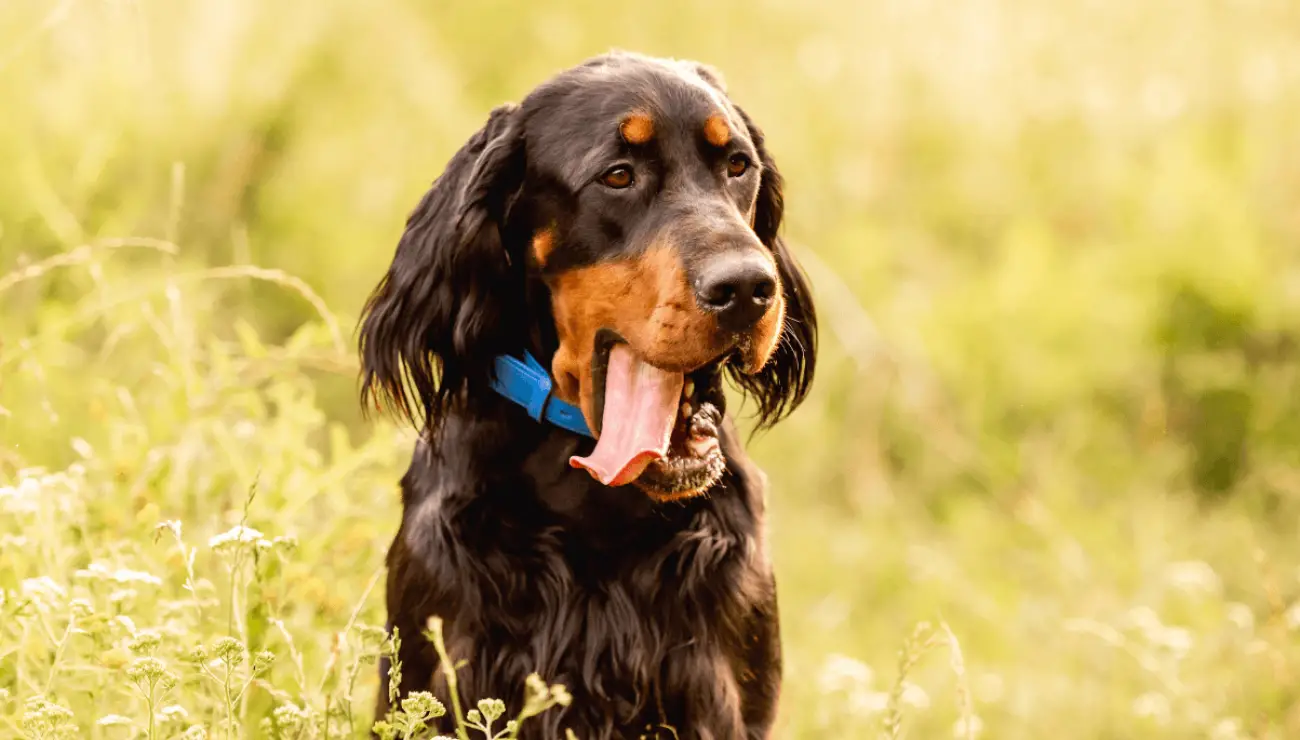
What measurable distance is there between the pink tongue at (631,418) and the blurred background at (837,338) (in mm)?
483

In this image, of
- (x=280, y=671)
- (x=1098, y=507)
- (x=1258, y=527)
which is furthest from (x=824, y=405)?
(x=280, y=671)

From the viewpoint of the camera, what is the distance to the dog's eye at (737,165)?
2570 millimetres

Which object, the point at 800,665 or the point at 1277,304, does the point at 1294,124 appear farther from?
the point at 800,665

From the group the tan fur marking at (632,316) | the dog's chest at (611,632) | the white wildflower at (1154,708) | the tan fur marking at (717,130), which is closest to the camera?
the tan fur marking at (632,316)

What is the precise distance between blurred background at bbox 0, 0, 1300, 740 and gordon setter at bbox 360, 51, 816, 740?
26cm

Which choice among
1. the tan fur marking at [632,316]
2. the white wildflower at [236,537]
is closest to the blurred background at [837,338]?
the white wildflower at [236,537]

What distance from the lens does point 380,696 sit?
2.52 metres

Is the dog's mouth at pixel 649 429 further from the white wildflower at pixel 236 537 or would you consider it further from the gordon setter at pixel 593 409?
the white wildflower at pixel 236 537

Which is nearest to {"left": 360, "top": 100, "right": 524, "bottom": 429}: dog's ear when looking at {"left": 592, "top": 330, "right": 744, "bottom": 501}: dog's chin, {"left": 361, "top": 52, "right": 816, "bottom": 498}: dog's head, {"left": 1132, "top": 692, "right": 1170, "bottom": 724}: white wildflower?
{"left": 361, "top": 52, "right": 816, "bottom": 498}: dog's head

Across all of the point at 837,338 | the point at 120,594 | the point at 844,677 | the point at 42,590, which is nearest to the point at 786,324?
the point at 844,677

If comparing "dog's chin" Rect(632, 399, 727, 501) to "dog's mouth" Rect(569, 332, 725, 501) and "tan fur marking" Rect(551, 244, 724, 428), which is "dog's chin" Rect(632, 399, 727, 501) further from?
"tan fur marking" Rect(551, 244, 724, 428)

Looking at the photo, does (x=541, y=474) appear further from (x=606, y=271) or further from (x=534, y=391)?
(x=606, y=271)

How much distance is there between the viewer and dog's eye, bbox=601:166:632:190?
2.44 metres

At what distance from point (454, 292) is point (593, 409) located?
1.20ft
